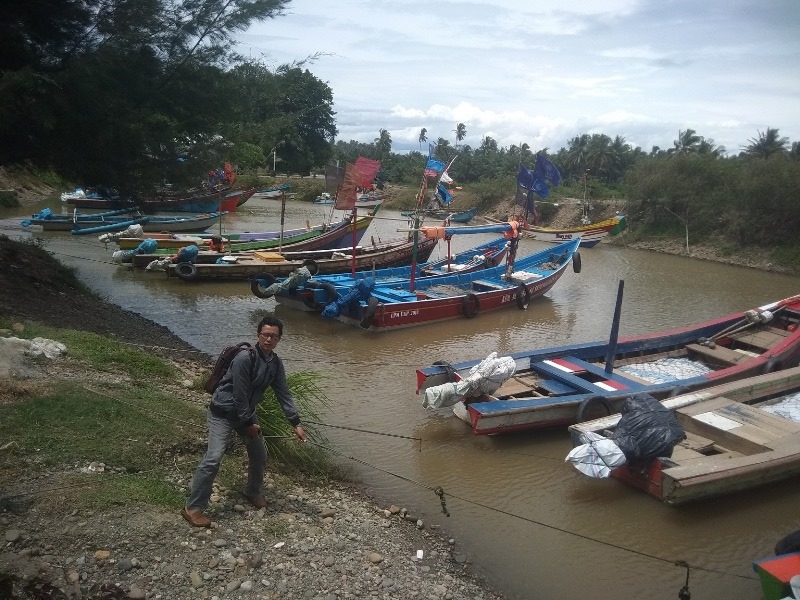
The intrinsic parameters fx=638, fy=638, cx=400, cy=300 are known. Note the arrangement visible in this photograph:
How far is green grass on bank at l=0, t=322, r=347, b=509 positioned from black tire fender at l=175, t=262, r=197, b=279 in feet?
29.9

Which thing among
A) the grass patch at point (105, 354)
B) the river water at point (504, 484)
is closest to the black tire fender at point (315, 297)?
the river water at point (504, 484)

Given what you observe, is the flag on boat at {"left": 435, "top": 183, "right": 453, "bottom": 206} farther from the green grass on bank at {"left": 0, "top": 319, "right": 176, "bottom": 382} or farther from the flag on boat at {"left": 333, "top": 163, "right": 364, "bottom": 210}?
the green grass on bank at {"left": 0, "top": 319, "right": 176, "bottom": 382}

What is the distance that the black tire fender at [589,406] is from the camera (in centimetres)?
727

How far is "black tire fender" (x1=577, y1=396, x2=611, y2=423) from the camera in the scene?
727 centimetres

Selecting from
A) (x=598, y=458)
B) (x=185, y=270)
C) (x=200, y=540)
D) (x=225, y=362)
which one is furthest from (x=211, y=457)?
(x=185, y=270)

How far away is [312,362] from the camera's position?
34.0 ft

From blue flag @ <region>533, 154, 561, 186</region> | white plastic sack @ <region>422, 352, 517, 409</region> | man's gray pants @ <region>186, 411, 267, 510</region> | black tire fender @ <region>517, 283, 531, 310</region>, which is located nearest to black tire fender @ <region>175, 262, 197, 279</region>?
black tire fender @ <region>517, 283, 531, 310</region>

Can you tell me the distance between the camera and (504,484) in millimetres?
6648

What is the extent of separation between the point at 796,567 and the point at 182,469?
4348mm

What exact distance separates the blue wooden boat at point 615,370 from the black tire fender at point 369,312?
410 centimetres

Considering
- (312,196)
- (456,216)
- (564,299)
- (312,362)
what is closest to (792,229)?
(564,299)

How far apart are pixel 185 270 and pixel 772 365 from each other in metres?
12.7

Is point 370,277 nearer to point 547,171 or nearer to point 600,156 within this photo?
point 547,171

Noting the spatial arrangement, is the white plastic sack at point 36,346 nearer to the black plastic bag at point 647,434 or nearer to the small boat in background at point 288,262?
Answer: the black plastic bag at point 647,434
